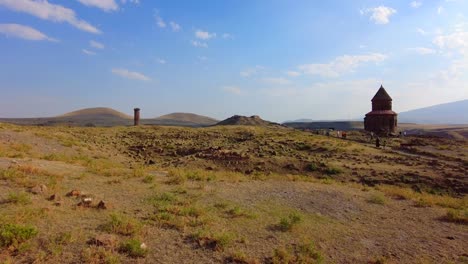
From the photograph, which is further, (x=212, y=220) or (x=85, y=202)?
(x=85, y=202)

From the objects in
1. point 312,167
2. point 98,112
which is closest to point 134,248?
point 312,167

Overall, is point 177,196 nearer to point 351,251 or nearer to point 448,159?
point 351,251

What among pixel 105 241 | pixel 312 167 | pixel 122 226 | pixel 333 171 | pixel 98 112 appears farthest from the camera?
pixel 98 112

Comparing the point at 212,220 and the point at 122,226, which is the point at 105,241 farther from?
the point at 212,220

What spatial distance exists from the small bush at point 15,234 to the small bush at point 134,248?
5.24 feet

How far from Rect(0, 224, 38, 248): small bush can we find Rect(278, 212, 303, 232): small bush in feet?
16.2

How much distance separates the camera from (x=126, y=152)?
24.3 meters

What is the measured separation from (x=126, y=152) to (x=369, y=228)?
19.9 metres

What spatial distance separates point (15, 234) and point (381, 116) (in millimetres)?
47416

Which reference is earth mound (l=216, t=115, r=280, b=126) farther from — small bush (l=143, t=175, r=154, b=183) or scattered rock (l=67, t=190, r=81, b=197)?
scattered rock (l=67, t=190, r=81, b=197)

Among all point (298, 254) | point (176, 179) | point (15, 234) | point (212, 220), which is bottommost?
point (298, 254)

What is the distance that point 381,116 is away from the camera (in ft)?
150

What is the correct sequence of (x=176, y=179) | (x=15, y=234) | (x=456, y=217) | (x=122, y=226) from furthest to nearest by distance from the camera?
1. (x=176, y=179)
2. (x=456, y=217)
3. (x=122, y=226)
4. (x=15, y=234)

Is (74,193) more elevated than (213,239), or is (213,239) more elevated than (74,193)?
(74,193)
